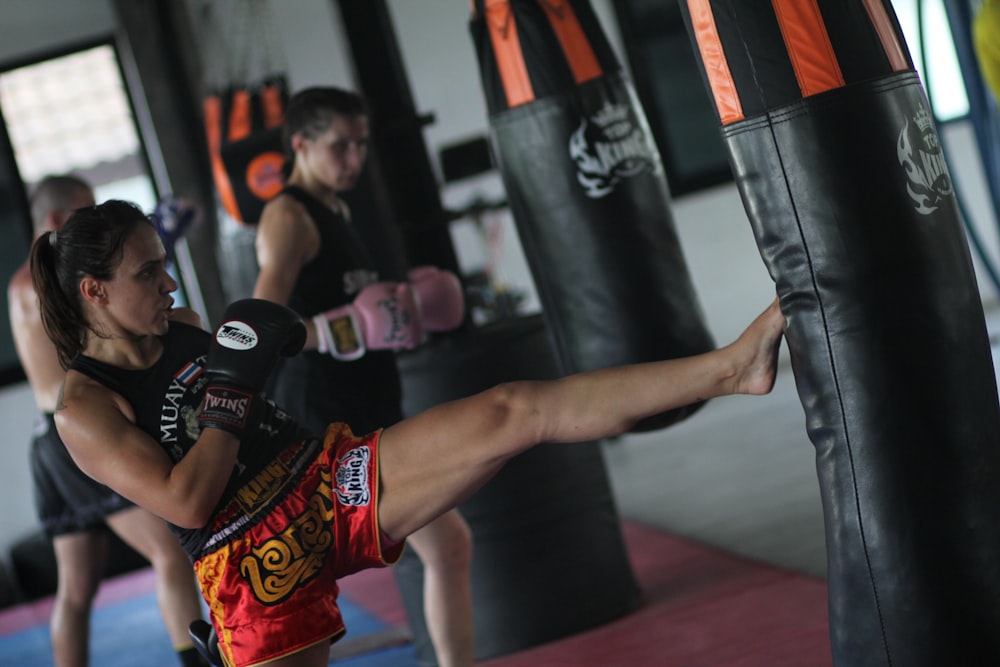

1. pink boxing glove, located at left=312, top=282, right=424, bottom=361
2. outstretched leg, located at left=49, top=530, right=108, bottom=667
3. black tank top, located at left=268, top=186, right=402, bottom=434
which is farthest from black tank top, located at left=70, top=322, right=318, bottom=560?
outstretched leg, located at left=49, top=530, right=108, bottom=667

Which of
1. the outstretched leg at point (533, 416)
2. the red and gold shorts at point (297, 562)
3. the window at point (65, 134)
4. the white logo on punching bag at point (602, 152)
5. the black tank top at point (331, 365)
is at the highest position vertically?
the window at point (65, 134)

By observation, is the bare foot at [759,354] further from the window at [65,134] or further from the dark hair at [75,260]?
the window at [65,134]

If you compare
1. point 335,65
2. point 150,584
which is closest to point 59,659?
point 150,584

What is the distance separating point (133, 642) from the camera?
484cm

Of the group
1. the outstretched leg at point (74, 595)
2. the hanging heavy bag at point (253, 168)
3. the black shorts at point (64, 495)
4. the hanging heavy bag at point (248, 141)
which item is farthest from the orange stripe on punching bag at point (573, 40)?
the hanging heavy bag at point (253, 168)

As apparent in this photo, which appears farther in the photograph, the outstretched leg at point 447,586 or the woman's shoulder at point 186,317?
the outstretched leg at point 447,586

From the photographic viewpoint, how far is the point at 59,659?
325 centimetres

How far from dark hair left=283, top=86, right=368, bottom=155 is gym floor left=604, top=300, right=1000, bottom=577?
194 cm

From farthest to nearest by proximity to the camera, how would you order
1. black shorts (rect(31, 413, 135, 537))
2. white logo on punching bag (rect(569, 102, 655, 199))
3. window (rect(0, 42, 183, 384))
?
window (rect(0, 42, 183, 384)), black shorts (rect(31, 413, 135, 537)), white logo on punching bag (rect(569, 102, 655, 199))

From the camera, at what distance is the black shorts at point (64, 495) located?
124 inches

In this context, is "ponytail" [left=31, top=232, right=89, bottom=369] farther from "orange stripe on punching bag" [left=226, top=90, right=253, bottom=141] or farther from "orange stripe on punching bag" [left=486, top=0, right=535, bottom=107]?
"orange stripe on punching bag" [left=226, top=90, right=253, bottom=141]

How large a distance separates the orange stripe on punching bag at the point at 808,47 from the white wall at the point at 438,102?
6046 millimetres

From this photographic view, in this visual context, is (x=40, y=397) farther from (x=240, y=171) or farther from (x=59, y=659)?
(x=240, y=171)

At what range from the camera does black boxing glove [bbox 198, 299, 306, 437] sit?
190 centimetres
